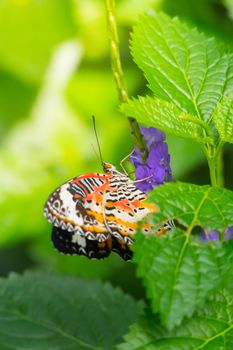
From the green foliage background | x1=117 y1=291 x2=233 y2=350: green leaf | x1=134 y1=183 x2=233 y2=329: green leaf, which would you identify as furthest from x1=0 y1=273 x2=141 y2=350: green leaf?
the green foliage background

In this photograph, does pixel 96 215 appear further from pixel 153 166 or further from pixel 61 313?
pixel 61 313

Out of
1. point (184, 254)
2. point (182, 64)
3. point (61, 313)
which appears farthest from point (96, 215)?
point (61, 313)

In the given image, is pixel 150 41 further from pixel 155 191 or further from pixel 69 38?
pixel 69 38

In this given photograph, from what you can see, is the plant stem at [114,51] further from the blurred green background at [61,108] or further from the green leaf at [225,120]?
the blurred green background at [61,108]

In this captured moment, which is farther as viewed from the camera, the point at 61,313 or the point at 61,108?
the point at 61,108

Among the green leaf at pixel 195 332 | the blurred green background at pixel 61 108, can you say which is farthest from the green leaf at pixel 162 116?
the blurred green background at pixel 61 108

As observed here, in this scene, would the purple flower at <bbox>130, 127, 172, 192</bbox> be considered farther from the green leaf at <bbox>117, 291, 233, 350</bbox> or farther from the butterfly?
the green leaf at <bbox>117, 291, 233, 350</bbox>
